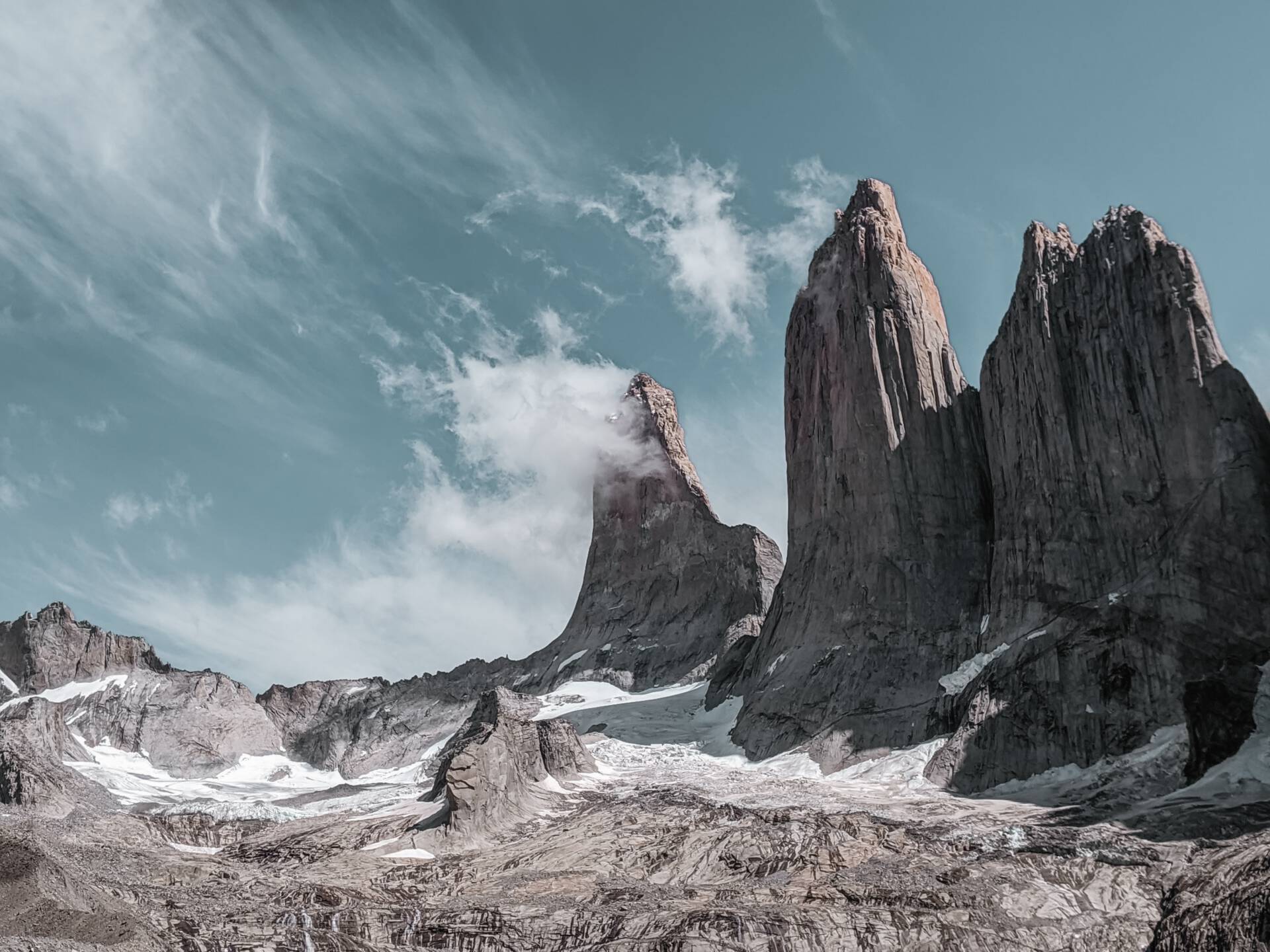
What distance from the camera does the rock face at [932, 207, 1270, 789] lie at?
214ft

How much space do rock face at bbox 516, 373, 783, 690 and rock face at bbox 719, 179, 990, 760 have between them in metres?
22.6

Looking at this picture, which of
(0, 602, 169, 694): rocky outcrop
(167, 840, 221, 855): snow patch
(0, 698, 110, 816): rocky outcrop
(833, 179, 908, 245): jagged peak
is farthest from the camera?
(0, 602, 169, 694): rocky outcrop

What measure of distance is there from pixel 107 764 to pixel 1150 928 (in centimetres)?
9782

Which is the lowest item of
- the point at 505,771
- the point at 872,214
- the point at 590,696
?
the point at 505,771

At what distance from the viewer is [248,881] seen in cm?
4525

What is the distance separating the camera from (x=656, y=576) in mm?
134000

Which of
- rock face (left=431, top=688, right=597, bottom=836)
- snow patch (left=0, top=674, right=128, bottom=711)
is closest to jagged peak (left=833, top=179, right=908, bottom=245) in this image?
rock face (left=431, top=688, right=597, bottom=836)

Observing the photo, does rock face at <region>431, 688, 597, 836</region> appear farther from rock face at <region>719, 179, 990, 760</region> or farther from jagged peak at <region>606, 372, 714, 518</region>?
jagged peak at <region>606, 372, 714, 518</region>

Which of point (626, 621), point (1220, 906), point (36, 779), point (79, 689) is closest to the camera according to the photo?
point (1220, 906)

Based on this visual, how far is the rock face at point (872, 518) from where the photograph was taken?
83625mm

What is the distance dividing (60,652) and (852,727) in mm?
88492

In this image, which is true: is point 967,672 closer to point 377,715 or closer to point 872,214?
point 872,214

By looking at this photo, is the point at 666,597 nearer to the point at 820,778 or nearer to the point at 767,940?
the point at 820,778

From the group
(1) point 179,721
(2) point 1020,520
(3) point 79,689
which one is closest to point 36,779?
(1) point 179,721
